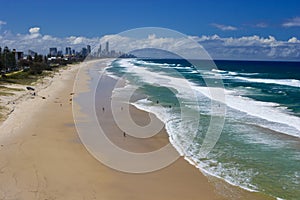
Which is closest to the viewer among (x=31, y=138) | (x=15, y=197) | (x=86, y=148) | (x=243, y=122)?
(x=15, y=197)

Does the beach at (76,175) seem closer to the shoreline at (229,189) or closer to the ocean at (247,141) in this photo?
the shoreline at (229,189)

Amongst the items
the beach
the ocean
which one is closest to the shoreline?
the beach

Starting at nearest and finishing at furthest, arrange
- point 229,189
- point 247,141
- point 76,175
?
point 229,189, point 76,175, point 247,141

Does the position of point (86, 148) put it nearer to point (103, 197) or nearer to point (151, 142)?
point (151, 142)

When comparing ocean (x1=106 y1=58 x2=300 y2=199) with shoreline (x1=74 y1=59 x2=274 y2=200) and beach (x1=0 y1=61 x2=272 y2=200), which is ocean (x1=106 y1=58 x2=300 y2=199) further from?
beach (x1=0 y1=61 x2=272 y2=200)

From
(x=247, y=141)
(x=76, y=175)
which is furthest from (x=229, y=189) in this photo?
(x=247, y=141)

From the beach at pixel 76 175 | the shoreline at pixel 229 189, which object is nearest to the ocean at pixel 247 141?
the shoreline at pixel 229 189

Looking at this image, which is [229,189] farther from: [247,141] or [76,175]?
[247,141]

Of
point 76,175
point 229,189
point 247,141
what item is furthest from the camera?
point 247,141

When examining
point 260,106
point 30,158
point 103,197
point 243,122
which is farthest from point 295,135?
point 30,158
